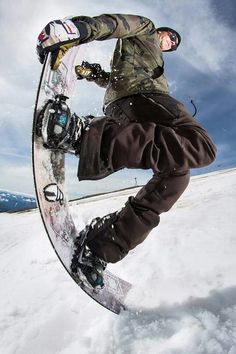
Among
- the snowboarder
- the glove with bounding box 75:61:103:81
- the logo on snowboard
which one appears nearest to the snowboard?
the logo on snowboard

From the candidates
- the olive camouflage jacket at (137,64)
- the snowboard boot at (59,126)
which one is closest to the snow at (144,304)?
the snowboard boot at (59,126)

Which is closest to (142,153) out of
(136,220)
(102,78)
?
(136,220)

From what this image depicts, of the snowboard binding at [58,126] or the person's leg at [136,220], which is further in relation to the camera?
the person's leg at [136,220]

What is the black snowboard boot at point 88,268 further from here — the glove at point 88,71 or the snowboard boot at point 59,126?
the glove at point 88,71

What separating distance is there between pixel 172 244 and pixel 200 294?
1.20 metres

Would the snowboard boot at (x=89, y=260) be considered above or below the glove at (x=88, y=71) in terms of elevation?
below

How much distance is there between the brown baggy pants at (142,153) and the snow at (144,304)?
469 mm

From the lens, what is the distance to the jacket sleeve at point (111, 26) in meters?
2.12

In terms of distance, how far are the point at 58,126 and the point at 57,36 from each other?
0.56 metres

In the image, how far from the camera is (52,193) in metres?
2.46

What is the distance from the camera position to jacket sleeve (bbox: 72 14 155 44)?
6.97 feet

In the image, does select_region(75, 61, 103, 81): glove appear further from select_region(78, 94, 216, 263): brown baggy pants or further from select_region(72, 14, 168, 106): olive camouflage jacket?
select_region(78, 94, 216, 263): brown baggy pants

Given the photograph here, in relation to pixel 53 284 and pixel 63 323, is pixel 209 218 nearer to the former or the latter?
pixel 53 284

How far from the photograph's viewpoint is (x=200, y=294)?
7.34ft
